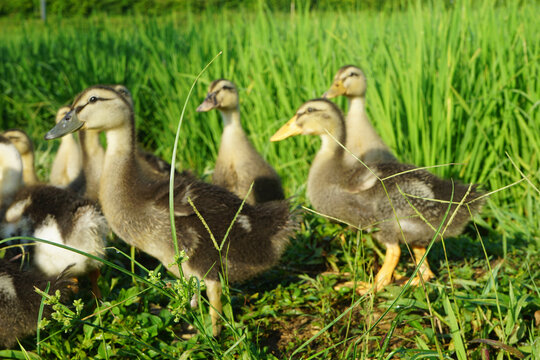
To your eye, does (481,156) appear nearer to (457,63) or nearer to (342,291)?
(457,63)

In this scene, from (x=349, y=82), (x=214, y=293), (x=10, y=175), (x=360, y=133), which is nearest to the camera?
(x=214, y=293)

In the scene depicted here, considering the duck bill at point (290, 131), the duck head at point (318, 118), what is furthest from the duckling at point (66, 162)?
the duck head at point (318, 118)

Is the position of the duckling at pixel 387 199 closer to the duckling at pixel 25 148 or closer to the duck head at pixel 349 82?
the duck head at pixel 349 82

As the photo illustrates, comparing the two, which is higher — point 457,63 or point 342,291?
point 457,63

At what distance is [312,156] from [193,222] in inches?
104

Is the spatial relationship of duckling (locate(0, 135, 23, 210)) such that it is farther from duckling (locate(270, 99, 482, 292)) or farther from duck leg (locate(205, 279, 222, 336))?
duckling (locate(270, 99, 482, 292))

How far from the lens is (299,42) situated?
626 cm

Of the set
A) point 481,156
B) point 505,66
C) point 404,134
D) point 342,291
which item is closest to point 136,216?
point 342,291

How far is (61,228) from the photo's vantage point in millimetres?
3635

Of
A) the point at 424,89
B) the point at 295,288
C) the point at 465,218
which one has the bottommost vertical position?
the point at 295,288

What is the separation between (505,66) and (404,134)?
110 cm

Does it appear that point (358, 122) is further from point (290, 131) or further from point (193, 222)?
point (193, 222)

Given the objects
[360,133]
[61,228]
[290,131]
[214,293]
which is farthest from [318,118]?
[61,228]

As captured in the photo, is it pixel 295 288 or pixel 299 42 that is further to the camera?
pixel 299 42
